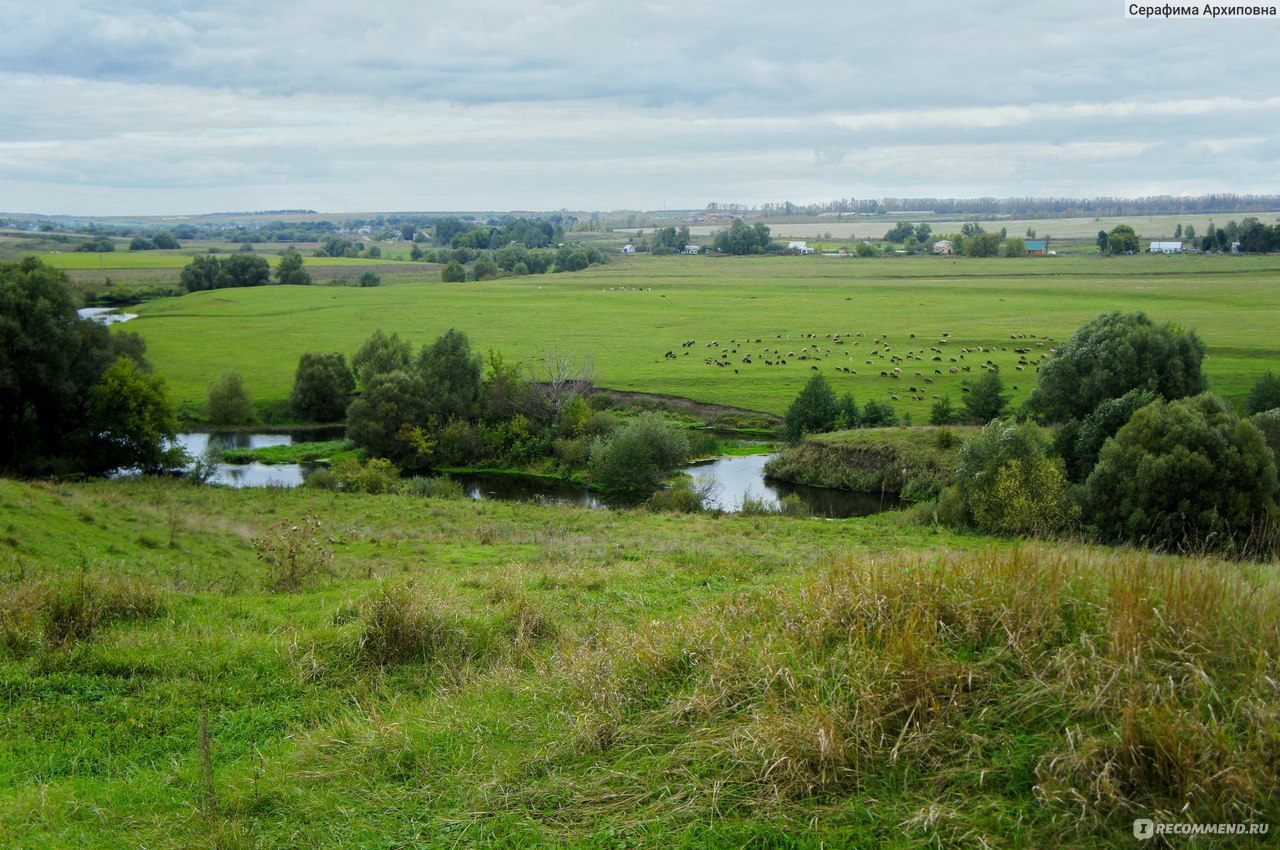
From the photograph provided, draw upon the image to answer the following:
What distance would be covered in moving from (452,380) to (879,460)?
3145 cm

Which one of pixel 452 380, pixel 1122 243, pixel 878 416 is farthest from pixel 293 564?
pixel 1122 243

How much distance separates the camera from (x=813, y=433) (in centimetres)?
6016

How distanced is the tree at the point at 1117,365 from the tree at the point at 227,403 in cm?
5842

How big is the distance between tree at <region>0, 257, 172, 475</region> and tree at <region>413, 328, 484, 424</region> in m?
20.0

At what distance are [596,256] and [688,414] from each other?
134 meters

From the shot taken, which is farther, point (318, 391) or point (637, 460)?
point (318, 391)

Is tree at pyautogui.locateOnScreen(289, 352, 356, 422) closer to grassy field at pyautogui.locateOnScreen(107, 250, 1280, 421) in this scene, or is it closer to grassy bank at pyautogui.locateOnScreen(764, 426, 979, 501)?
grassy field at pyautogui.locateOnScreen(107, 250, 1280, 421)

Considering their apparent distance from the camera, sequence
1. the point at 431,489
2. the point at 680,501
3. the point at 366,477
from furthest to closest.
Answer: the point at 366,477 < the point at 431,489 < the point at 680,501

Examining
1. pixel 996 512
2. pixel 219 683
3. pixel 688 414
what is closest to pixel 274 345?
pixel 688 414

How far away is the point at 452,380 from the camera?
65438 mm

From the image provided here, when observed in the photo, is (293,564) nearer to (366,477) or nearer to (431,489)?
(431,489)

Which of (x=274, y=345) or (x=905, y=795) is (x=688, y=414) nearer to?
(x=274, y=345)

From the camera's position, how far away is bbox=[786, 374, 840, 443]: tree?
201 ft

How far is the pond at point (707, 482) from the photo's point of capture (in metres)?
48.6
